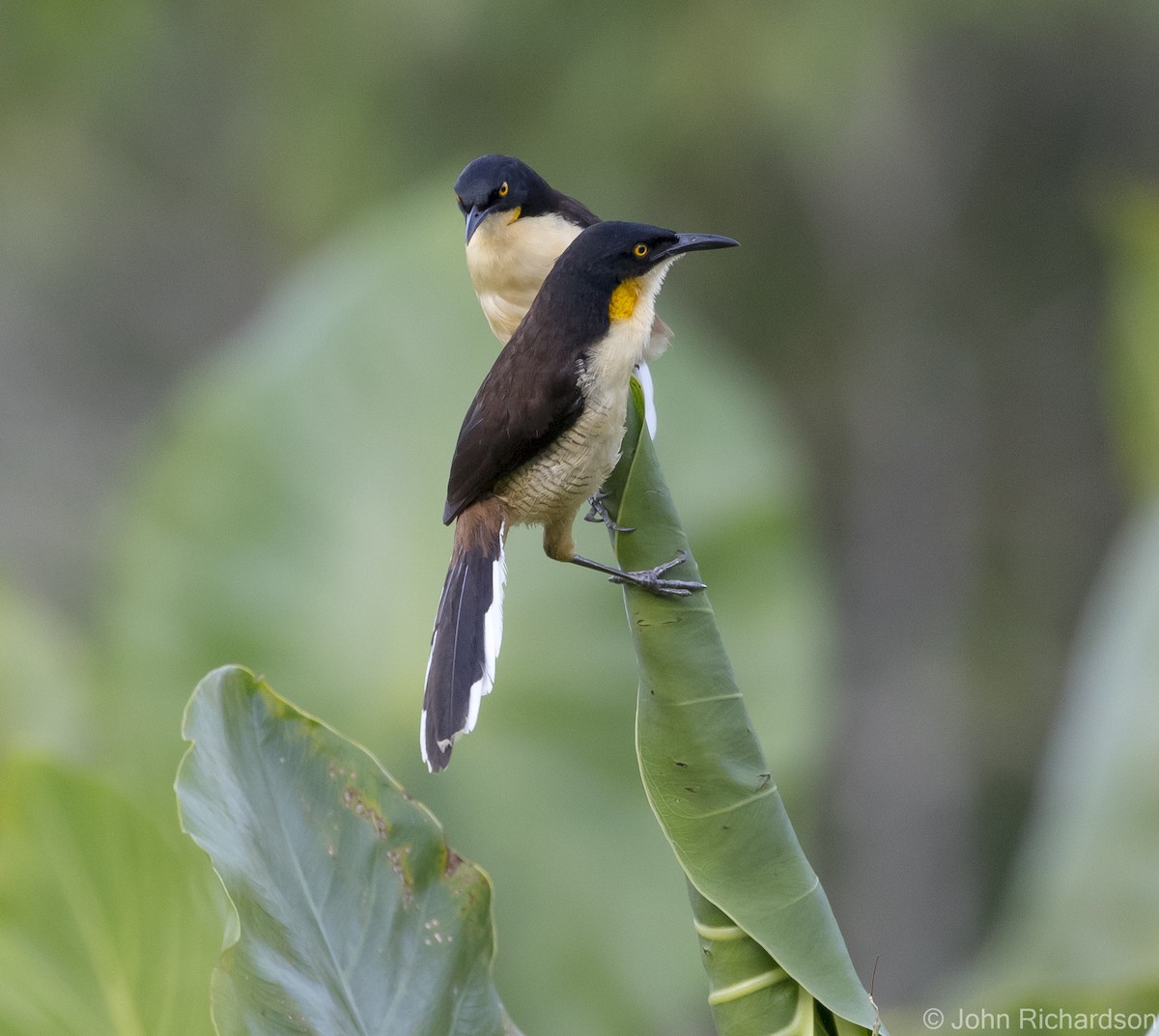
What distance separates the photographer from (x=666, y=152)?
713 centimetres

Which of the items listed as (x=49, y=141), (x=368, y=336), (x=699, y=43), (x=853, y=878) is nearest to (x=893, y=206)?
(x=699, y=43)

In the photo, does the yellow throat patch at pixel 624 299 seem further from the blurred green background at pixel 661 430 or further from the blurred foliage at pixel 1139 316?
the blurred foliage at pixel 1139 316

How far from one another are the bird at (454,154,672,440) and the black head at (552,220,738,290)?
143 millimetres

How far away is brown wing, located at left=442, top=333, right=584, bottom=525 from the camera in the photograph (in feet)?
4.28

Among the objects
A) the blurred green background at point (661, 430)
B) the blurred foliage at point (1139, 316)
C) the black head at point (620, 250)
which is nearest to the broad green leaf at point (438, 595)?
the blurred green background at point (661, 430)

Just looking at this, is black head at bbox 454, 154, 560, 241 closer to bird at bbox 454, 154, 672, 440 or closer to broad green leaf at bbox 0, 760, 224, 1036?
bird at bbox 454, 154, 672, 440

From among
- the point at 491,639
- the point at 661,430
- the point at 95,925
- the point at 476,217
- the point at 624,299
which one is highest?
the point at 476,217

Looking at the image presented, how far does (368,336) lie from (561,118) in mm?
3851

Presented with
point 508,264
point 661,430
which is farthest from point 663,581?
point 661,430

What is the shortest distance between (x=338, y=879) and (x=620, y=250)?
2.12 ft

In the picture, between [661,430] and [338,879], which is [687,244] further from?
[661,430]

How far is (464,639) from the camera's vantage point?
1.28m

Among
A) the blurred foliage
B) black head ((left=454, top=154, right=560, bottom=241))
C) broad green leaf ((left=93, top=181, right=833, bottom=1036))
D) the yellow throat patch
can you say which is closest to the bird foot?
the yellow throat patch

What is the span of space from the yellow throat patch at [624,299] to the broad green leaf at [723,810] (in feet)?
0.48
